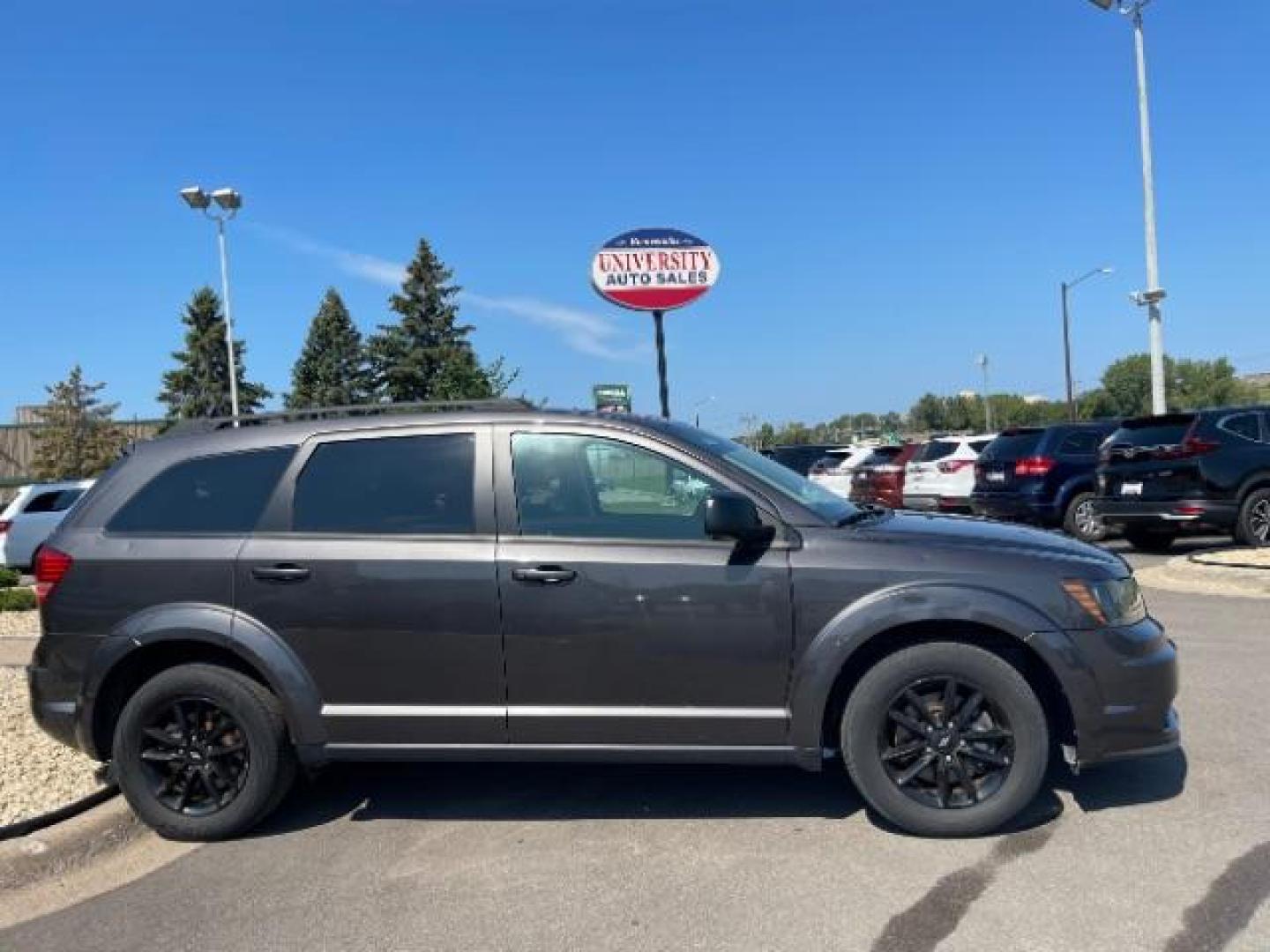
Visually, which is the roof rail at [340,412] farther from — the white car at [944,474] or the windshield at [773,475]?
the white car at [944,474]

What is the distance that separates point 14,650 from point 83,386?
48.6 metres

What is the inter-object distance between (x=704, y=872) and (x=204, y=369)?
65.7 meters

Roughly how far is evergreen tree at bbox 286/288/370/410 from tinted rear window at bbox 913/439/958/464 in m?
54.2

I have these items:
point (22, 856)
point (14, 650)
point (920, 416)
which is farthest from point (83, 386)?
point (920, 416)

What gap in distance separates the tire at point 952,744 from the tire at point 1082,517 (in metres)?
10.8

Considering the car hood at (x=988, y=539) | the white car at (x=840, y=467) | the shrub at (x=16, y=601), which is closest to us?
the car hood at (x=988, y=539)

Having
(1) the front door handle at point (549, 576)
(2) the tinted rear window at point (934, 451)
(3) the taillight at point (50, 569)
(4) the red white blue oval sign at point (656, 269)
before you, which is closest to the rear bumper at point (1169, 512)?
(2) the tinted rear window at point (934, 451)

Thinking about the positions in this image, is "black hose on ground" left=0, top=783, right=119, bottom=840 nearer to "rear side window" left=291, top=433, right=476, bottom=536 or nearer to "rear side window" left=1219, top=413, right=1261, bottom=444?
"rear side window" left=291, top=433, right=476, bottom=536

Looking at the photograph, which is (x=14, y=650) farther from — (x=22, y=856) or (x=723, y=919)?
(x=723, y=919)

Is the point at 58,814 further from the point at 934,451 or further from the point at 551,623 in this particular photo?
the point at 934,451

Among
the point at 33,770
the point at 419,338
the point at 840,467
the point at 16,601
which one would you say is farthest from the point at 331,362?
the point at 33,770

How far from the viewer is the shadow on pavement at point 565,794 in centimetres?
476

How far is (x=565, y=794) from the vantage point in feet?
16.6

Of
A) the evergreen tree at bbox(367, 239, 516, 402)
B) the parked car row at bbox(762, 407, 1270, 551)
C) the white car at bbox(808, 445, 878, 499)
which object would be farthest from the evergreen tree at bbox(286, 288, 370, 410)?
the parked car row at bbox(762, 407, 1270, 551)
